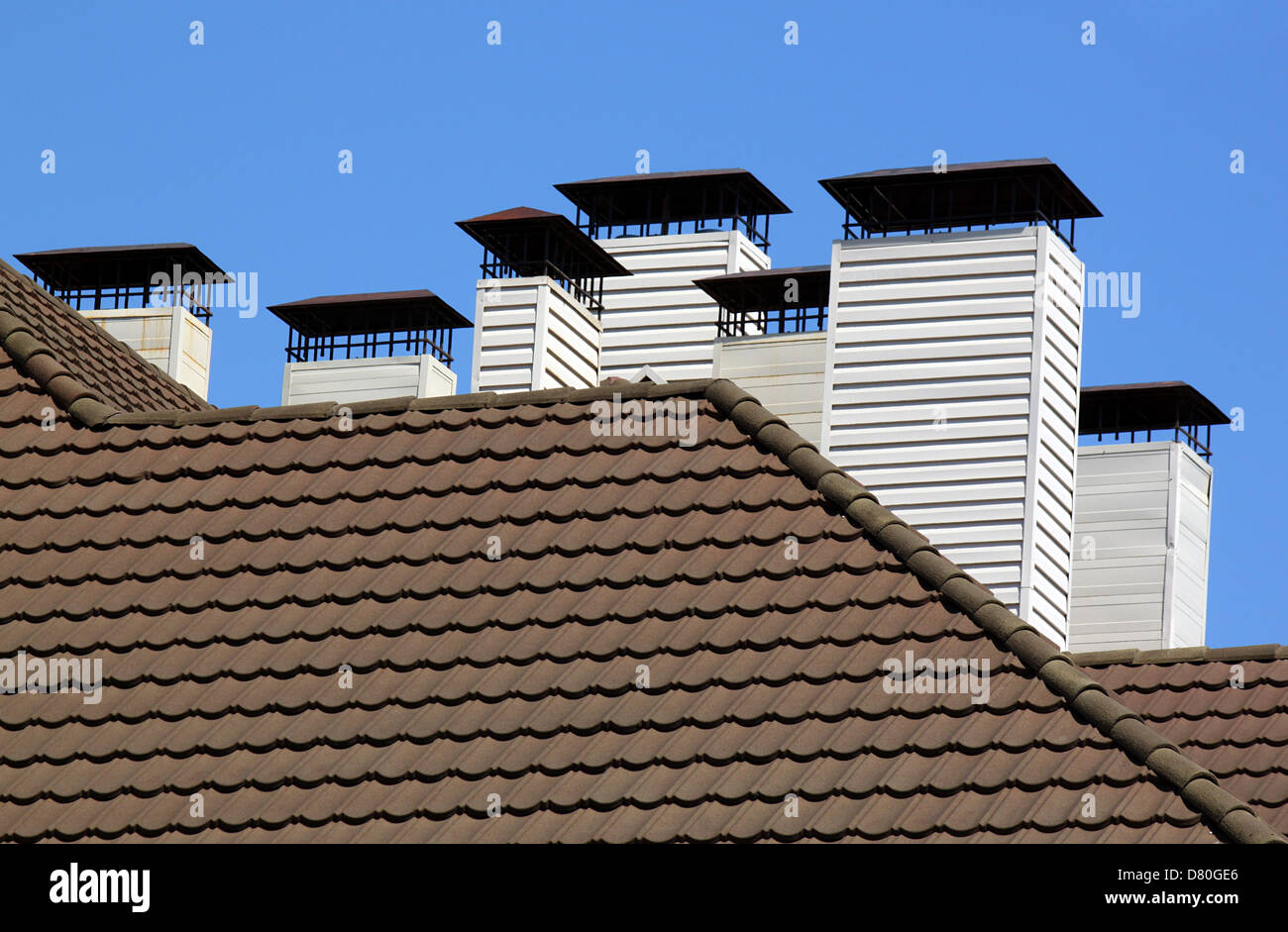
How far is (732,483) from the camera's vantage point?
9.93 m

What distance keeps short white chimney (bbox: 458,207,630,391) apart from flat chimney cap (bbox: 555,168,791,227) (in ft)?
18.0

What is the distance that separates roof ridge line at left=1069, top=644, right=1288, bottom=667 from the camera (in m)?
12.5

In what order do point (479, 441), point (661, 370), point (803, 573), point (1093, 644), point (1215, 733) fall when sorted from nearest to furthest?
point (803, 573), point (479, 441), point (1215, 733), point (1093, 644), point (661, 370)

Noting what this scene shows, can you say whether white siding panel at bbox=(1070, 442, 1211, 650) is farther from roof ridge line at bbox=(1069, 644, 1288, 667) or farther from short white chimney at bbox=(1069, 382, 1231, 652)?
roof ridge line at bbox=(1069, 644, 1288, 667)

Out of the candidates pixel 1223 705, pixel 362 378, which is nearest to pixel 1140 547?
pixel 362 378

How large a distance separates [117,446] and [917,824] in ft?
16.3

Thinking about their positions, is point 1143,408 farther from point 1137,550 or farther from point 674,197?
point 674,197

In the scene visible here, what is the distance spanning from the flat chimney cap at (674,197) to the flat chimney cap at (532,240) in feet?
21.9

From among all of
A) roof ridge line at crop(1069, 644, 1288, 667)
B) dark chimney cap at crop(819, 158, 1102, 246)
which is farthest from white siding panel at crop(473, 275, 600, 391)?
roof ridge line at crop(1069, 644, 1288, 667)

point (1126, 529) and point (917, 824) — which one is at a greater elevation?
point (1126, 529)

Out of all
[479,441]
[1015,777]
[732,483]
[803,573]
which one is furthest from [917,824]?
[479,441]
